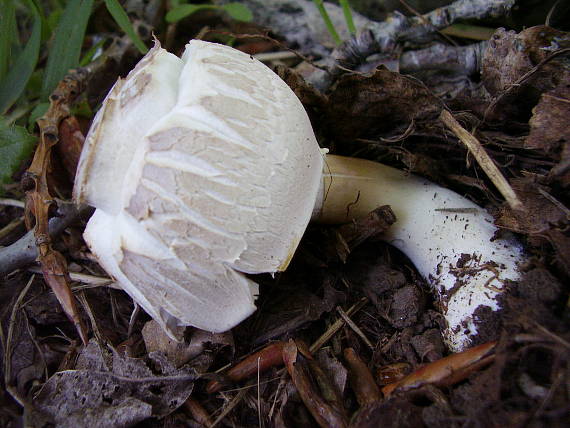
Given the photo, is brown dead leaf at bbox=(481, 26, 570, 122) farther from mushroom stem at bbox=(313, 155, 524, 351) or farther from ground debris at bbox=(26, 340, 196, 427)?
ground debris at bbox=(26, 340, 196, 427)

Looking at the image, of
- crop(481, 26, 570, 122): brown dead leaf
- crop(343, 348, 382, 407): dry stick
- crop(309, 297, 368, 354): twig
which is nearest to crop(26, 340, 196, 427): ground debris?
crop(309, 297, 368, 354): twig

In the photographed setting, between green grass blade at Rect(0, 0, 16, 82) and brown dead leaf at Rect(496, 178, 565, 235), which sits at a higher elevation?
green grass blade at Rect(0, 0, 16, 82)

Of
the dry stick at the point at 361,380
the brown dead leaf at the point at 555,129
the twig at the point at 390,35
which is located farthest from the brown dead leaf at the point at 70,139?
the brown dead leaf at the point at 555,129

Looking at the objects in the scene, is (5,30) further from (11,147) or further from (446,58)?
(446,58)

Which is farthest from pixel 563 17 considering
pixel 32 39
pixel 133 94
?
pixel 32 39

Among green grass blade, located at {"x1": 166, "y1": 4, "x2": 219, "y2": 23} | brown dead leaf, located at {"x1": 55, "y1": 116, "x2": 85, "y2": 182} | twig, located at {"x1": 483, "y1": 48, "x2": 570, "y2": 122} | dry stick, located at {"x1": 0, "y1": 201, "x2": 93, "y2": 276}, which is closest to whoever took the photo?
twig, located at {"x1": 483, "y1": 48, "x2": 570, "y2": 122}
